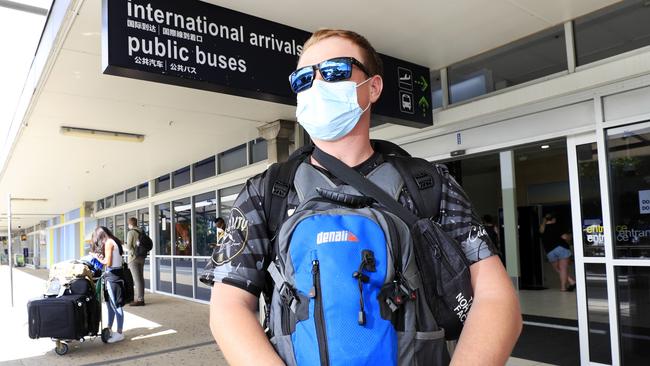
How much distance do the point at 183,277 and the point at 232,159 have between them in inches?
147

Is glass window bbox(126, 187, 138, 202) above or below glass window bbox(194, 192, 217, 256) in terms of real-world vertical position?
above

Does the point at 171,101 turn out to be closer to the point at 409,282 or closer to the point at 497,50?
the point at 497,50

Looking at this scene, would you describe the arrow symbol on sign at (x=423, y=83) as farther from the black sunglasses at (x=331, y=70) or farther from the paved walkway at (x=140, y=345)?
the black sunglasses at (x=331, y=70)

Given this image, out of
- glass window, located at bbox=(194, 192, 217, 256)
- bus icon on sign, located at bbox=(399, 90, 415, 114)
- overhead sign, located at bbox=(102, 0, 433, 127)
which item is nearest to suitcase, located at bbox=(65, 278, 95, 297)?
glass window, located at bbox=(194, 192, 217, 256)

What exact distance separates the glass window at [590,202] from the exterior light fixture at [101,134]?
6360 millimetres

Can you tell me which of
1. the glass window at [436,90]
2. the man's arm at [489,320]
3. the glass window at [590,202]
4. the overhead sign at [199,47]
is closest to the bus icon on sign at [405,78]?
the glass window at [436,90]

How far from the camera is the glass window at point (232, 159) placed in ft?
31.4

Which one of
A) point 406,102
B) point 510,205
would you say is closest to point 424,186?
point 406,102

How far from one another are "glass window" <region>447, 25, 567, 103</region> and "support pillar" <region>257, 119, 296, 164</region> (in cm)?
269

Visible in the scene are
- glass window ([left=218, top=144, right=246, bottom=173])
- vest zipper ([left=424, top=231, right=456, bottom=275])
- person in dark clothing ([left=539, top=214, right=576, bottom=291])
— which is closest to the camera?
vest zipper ([left=424, top=231, right=456, bottom=275])

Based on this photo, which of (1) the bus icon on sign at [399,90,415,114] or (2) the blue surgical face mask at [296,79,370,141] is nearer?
(2) the blue surgical face mask at [296,79,370,141]

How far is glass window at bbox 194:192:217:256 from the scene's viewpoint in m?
10.6

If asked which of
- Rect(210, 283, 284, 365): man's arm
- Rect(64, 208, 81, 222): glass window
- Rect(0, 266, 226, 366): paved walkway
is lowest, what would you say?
Rect(0, 266, 226, 366): paved walkway

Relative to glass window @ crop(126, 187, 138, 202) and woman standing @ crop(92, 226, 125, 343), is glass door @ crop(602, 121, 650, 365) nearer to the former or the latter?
woman standing @ crop(92, 226, 125, 343)
